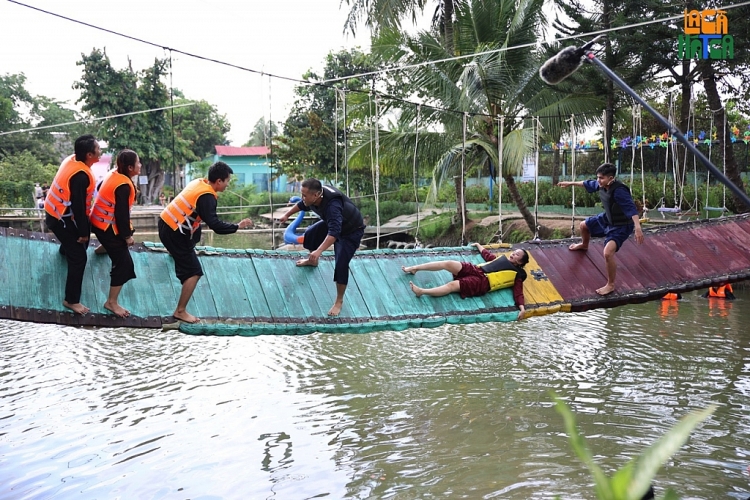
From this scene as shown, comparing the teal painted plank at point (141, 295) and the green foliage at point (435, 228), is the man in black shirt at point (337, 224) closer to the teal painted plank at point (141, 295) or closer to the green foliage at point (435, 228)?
the teal painted plank at point (141, 295)

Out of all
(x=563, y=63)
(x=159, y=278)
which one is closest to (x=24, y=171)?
(x=159, y=278)

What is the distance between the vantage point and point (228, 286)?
4.86 meters

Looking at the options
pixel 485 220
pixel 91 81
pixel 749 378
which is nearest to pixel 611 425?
pixel 749 378

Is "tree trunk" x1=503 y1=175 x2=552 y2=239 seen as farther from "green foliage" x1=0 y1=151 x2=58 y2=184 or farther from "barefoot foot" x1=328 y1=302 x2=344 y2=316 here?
"green foliage" x1=0 y1=151 x2=58 y2=184

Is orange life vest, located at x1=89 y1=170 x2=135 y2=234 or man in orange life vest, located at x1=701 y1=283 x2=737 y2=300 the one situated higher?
orange life vest, located at x1=89 y1=170 x2=135 y2=234

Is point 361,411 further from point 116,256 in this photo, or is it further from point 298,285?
point 116,256

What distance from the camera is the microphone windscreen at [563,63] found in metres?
3.40

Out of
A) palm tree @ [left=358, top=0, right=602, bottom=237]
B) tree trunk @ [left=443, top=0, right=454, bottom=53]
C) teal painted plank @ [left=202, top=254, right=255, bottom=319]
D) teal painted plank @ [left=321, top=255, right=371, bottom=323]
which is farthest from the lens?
tree trunk @ [left=443, top=0, right=454, bottom=53]

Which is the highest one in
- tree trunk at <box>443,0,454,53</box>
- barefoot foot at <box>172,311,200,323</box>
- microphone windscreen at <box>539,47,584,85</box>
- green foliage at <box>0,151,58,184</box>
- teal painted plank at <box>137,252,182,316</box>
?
tree trunk at <box>443,0,454,53</box>

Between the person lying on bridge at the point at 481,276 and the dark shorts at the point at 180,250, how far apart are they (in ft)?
5.71

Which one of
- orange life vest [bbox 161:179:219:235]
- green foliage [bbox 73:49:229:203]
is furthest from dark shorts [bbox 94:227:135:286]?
green foliage [bbox 73:49:229:203]

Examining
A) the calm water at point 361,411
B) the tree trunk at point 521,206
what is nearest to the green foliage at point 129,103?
the tree trunk at point 521,206

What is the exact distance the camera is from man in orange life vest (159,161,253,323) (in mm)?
4242

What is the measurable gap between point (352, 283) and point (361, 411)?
1045mm
